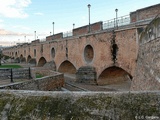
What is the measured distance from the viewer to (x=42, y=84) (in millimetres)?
13789

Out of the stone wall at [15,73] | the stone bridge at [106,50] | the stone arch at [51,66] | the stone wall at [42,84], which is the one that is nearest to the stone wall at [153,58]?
the stone bridge at [106,50]

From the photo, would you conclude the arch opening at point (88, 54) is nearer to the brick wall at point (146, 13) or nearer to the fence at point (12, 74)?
the brick wall at point (146, 13)

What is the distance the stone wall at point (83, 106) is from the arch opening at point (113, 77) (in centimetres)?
1459

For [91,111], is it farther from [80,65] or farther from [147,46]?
[80,65]

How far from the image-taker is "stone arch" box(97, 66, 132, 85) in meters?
18.5

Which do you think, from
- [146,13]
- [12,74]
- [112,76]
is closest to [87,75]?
[112,76]

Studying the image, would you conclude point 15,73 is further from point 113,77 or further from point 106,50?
point 113,77

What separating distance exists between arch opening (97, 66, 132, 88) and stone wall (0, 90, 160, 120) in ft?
47.9

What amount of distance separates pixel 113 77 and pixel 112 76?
28 centimetres

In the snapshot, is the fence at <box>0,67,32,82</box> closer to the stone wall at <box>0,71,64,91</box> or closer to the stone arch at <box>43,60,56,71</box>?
the stone wall at <box>0,71,64,91</box>

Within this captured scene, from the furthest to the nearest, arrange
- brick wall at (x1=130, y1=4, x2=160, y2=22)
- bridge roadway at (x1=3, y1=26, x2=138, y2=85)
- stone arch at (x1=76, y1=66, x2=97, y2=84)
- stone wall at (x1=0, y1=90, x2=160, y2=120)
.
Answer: stone arch at (x1=76, y1=66, x2=97, y2=84)
brick wall at (x1=130, y1=4, x2=160, y2=22)
bridge roadway at (x1=3, y1=26, x2=138, y2=85)
stone wall at (x1=0, y1=90, x2=160, y2=120)

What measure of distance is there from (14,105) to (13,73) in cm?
1561

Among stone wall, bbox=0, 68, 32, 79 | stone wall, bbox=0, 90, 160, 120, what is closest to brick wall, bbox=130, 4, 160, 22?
stone wall, bbox=0, 68, 32, 79

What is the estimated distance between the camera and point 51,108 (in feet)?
11.5
